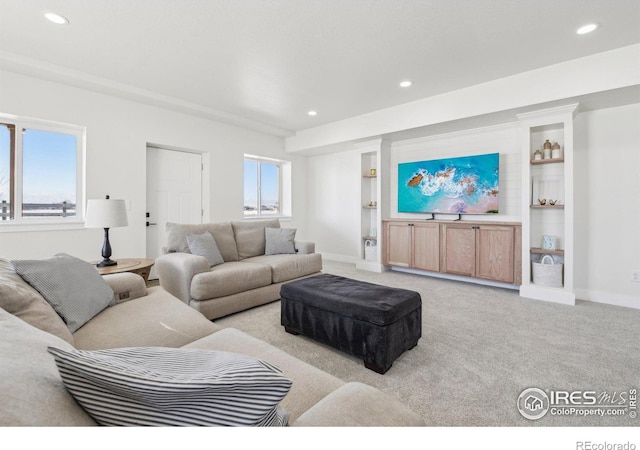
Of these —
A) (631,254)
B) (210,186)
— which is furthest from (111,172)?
(631,254)

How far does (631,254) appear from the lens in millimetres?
3295

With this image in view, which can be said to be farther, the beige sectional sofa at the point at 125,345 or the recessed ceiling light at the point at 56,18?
the recessed ceiling light at the point at 56,18

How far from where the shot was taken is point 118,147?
386cm

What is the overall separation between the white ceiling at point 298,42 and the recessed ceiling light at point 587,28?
50mm

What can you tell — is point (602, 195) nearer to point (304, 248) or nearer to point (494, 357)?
point (494, 357)

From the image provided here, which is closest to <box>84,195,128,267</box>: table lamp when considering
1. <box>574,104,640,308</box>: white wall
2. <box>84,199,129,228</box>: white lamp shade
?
<box>84,199,129,228</box>: white lamp shade

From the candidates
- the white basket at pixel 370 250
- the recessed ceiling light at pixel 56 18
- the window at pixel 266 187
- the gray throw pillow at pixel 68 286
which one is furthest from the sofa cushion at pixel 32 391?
the window at pixel 266 187

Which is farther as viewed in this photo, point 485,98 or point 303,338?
point 485,98

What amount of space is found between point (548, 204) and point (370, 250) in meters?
2.67

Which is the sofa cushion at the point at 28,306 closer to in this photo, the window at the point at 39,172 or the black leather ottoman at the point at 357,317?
the black leather ottoman at the point at 357,317

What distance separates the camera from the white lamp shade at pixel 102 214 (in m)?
2.78

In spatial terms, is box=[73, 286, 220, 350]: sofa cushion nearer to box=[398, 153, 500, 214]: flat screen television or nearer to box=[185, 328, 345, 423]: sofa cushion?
box=[185, 328, 345, 423]: sofa cushion
